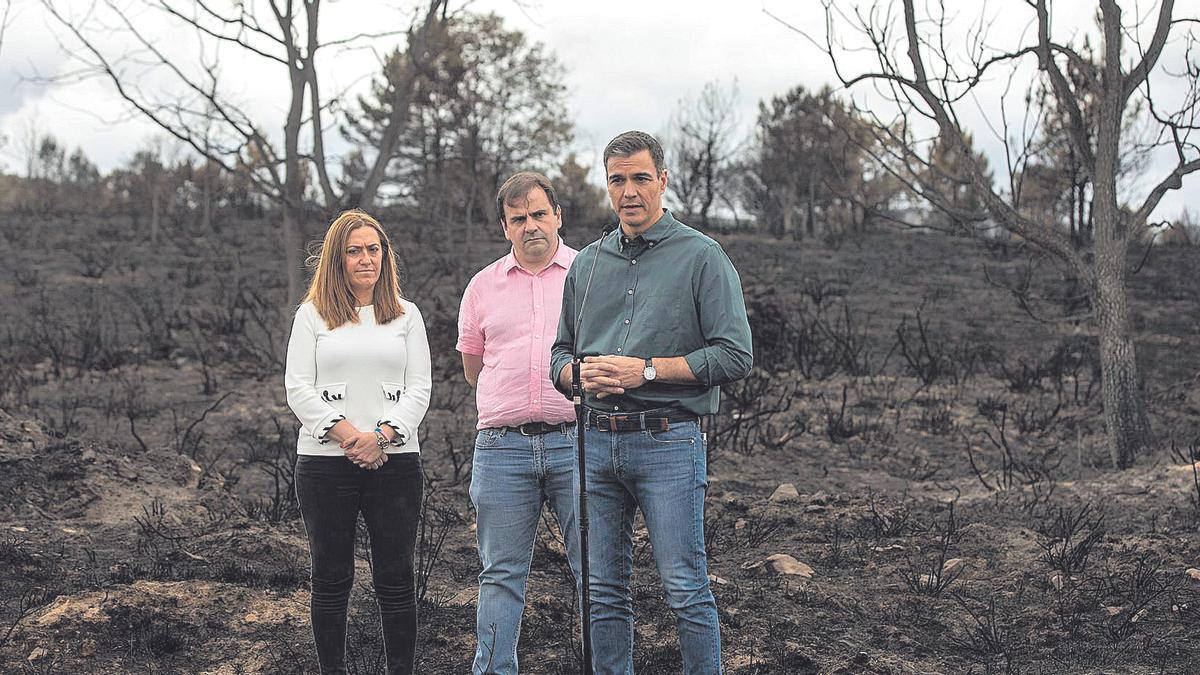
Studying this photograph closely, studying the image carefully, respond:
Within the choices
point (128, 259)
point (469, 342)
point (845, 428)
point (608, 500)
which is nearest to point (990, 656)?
point (608, 500)

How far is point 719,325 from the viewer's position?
3.11m

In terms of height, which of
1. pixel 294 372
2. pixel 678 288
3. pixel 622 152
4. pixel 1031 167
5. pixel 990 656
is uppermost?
pixel 1031 167

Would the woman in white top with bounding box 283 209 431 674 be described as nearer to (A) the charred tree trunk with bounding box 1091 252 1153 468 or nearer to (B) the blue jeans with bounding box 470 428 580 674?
(B) the blue jeans with bounding box 470 428 580 674

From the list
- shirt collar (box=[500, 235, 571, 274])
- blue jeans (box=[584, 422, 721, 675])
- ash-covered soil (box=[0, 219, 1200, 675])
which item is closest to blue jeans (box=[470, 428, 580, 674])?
blue jeans (box=[584, 422, 721, 675])

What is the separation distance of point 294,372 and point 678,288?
1.26 meters

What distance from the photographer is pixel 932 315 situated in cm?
1432

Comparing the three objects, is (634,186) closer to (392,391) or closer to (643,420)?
(643,420)

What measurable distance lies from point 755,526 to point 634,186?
3266mm

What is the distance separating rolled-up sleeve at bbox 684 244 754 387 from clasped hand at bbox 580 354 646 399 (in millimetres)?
156

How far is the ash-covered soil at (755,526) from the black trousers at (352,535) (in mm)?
583

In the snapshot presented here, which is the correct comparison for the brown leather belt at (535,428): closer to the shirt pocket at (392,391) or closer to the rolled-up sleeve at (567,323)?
the rolled-up sleeve at (567,323)

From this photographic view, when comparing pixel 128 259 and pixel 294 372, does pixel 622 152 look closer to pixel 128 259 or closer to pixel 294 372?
pixel 294 372

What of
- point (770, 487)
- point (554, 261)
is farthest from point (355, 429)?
point (770, 487)

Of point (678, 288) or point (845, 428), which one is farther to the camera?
point (845, 428)
